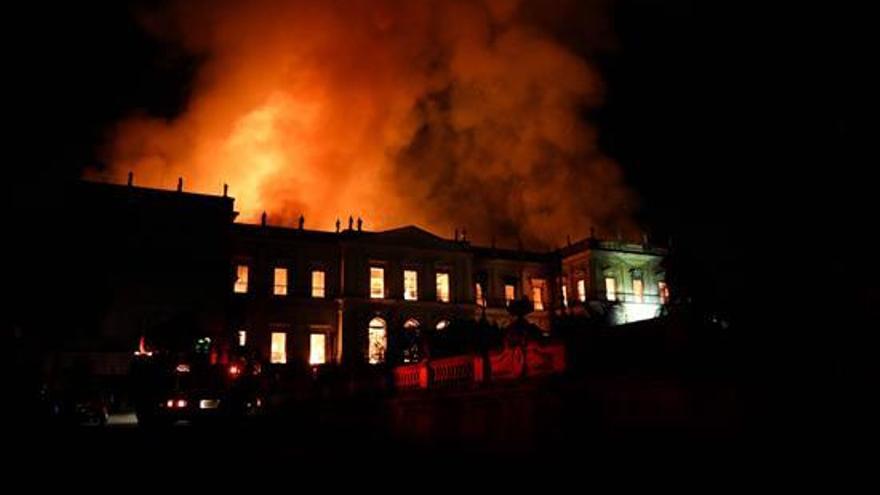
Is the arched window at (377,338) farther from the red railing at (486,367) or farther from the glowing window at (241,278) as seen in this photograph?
the red railing at (486,367)

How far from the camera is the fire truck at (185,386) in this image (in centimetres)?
2198

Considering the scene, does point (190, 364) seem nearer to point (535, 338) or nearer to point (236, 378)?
point (236, 378)

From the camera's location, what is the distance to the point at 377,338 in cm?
4844

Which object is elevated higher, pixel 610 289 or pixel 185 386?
pixel 610 289

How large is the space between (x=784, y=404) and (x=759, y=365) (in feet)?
3.61

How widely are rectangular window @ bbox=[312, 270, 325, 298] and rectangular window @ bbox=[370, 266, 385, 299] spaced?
11.6 feet

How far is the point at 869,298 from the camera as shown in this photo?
11617mm

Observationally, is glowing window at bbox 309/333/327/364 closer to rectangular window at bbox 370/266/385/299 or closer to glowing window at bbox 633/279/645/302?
rectangular window at bbox 370/266/385/299

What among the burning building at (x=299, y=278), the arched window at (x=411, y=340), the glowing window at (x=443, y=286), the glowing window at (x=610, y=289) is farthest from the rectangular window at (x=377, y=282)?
the glowing window at (x=610, y=289)

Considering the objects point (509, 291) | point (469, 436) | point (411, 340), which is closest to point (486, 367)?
point (469, 436)

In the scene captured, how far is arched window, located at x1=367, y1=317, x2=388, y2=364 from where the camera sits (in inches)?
1844

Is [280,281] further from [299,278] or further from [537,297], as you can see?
[537,297]

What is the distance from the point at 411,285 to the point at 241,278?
12.2m

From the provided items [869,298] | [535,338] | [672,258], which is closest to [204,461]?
[535,338]
